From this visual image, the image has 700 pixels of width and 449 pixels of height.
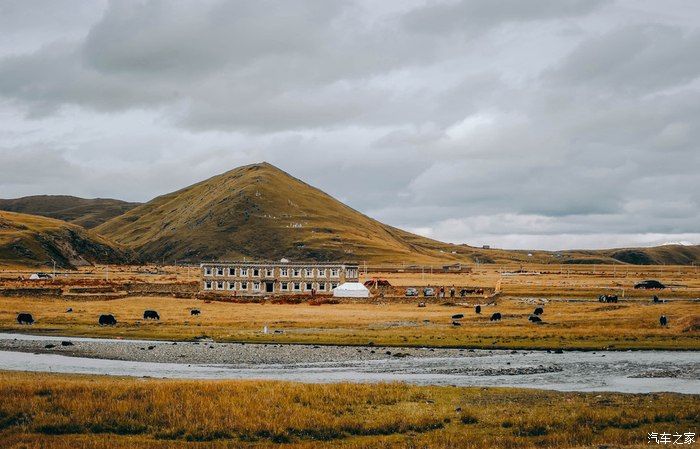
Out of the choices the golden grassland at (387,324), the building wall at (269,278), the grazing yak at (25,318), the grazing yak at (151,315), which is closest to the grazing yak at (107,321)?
the golden grassland at (387,324)

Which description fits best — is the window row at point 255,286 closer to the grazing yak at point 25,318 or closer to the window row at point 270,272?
the window row at point 270,272

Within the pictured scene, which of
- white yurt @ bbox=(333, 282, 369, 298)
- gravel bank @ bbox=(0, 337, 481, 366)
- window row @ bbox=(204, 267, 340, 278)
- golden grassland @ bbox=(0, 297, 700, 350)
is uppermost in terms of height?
window row @ bbox=(204, 267, 340, 278)

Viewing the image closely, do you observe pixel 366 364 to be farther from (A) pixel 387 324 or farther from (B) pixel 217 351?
(A) pixel 387 324

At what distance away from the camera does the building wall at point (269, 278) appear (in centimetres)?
15012

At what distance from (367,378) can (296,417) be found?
15313 millimetres

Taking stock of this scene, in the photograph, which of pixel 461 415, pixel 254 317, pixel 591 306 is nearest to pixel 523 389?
pixel 461 415

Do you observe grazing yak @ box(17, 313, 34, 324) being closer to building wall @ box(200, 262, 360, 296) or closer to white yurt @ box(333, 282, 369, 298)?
white yurt @ box(333, 282, 369, 298)

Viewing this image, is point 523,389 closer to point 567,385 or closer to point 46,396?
point 567,385

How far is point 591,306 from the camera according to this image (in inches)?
4077

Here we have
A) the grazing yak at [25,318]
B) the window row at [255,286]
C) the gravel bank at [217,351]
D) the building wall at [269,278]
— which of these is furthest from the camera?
the window row at [255,286]

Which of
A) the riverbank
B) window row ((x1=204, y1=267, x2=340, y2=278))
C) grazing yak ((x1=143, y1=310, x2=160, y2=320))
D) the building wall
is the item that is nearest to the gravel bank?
the riverbank

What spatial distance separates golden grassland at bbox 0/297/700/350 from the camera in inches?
2736

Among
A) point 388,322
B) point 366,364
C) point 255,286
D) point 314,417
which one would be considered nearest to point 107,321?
point 388,322

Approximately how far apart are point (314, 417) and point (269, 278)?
4728 inches
